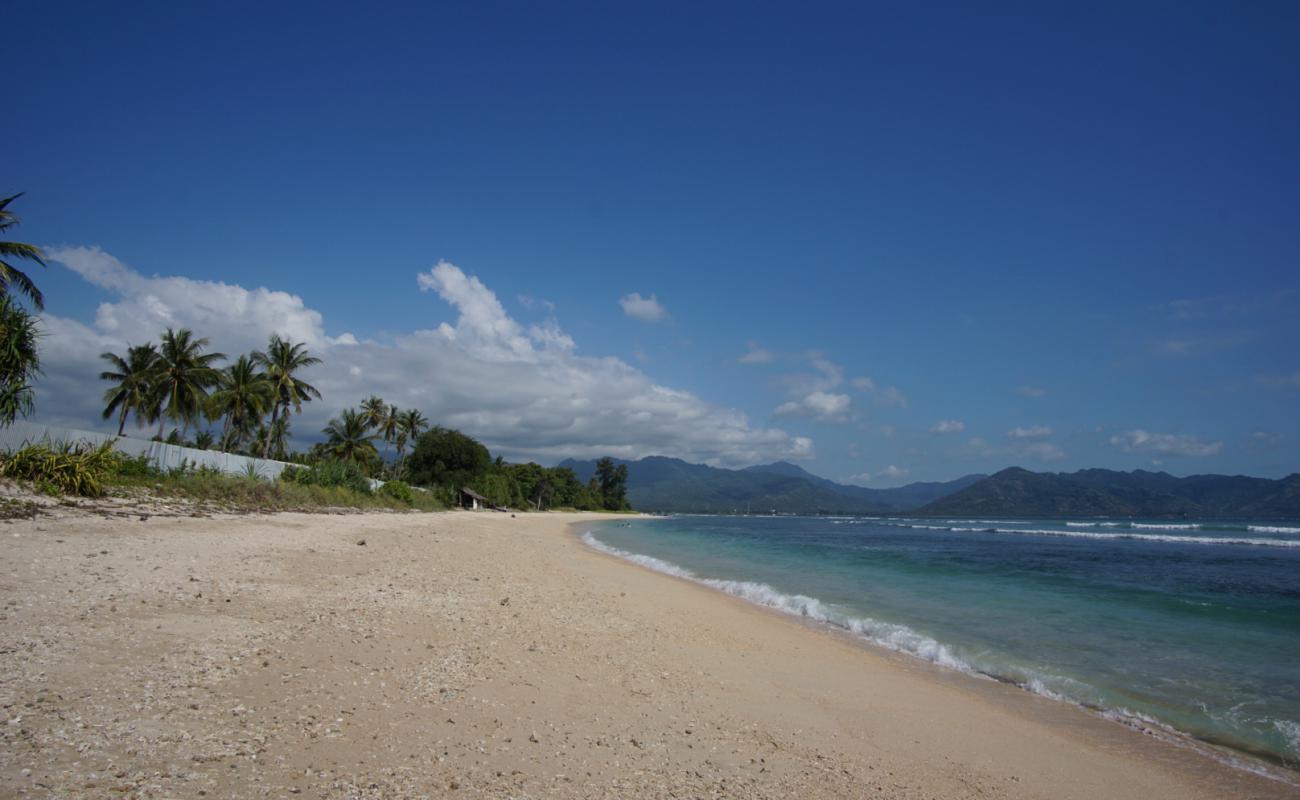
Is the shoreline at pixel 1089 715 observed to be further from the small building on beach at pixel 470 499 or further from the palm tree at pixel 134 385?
the small building on beach at pixel 470 499

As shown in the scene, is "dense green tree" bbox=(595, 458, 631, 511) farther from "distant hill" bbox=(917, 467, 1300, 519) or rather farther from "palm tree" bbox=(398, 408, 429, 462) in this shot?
"distant hill" bbox=(917, 467, 1300, 519)

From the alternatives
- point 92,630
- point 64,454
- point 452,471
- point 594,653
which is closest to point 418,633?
point 594,653

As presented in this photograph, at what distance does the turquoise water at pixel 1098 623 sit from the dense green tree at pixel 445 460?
1841 inches

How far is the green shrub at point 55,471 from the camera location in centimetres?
1376

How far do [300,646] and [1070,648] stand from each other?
11.9m

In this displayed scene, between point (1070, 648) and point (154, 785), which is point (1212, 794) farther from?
point (154, 785)

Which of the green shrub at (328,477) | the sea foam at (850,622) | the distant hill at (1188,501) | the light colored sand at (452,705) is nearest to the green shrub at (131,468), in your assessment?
the light colored sand at (452,705)

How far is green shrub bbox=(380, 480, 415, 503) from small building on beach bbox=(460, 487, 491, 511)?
21.3 m

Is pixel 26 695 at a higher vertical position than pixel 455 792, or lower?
higher

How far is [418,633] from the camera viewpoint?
6957 millimetres

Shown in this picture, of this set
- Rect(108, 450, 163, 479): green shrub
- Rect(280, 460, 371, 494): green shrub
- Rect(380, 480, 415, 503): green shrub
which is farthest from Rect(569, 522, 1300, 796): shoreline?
Rect(380, 480, 415, 503): green shrub

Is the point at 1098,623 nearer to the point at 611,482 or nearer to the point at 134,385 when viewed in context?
the point at 134,385

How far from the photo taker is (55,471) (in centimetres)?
1423

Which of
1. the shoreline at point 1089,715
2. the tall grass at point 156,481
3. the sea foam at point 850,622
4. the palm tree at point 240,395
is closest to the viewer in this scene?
the shoreline at point 1089,715
